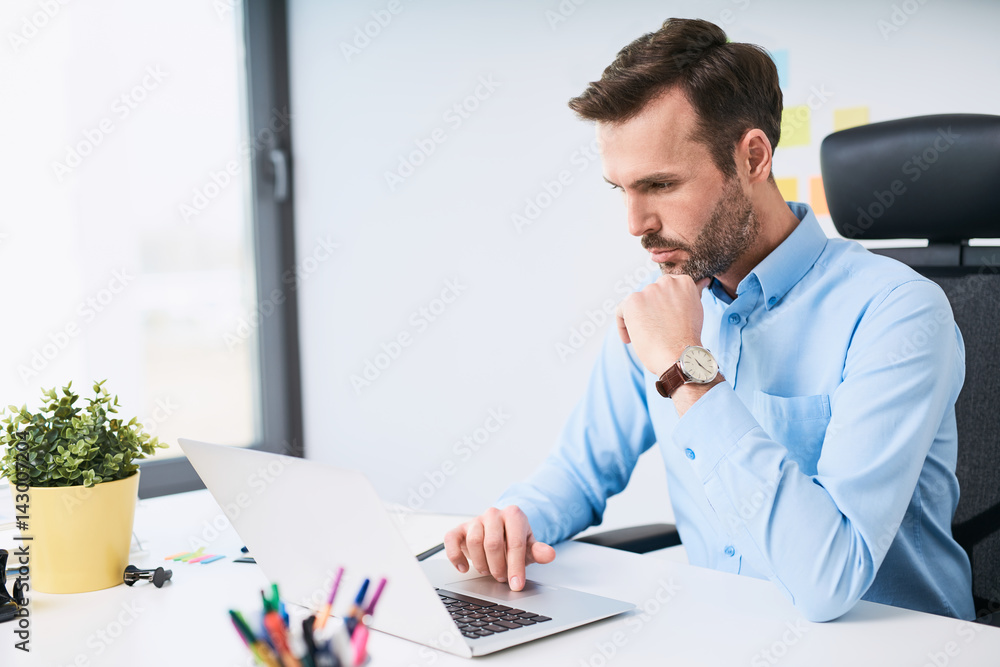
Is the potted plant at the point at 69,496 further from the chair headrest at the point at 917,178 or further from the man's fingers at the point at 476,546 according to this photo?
the chair headrest at the point at 917,178

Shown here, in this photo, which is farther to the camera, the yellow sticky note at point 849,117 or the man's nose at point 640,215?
the yellow sticky note at point 849,117

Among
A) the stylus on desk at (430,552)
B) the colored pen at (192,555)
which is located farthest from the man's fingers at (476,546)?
the colored pen at (192,555)

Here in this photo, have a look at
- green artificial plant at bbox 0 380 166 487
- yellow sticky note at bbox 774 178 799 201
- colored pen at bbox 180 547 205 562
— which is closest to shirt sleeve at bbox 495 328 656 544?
colored pen at bbox 180 547 205 562

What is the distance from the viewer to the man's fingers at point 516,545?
986mm

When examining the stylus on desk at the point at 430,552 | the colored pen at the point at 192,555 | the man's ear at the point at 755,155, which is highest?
the man's ear at the point at 755,155

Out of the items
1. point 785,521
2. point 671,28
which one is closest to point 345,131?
point 671,28

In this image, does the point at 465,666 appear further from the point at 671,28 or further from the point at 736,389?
the point at 671,28

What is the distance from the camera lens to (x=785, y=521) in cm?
94

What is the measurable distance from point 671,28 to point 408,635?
946 mm

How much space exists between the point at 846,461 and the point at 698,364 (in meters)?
0.20

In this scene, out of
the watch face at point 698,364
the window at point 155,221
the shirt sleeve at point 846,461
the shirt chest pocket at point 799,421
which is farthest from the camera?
the window at point 155,221

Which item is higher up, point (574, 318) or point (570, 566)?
point (574, 318)

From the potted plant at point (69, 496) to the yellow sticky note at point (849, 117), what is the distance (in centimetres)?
156

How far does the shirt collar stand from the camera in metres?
1.21
